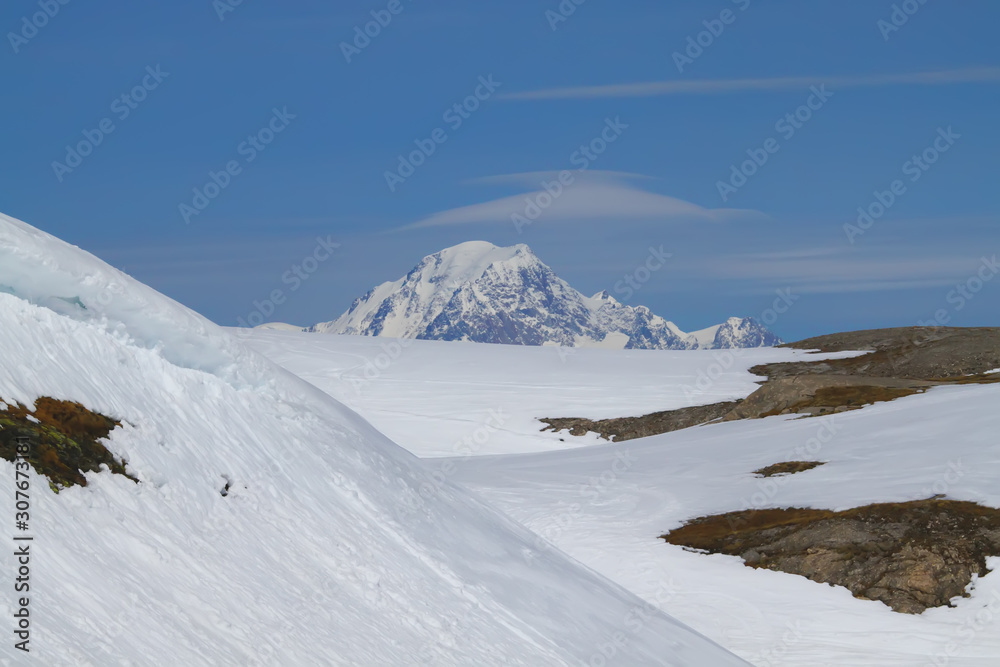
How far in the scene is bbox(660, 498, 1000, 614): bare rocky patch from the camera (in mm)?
20734

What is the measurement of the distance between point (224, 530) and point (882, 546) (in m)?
17.7

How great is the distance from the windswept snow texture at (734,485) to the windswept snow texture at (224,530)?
8.44m

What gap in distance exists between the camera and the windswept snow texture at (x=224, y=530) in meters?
7.25

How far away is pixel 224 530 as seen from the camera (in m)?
9.05

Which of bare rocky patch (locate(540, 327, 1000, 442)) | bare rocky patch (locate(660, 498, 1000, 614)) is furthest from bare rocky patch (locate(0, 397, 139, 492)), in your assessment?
A: bare rocky patch (locate(540, 327, 1000, 442))

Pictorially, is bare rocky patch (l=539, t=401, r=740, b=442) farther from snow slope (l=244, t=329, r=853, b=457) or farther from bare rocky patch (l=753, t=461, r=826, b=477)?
bare rocky patch (l=753, t=461, r=826, b=477)

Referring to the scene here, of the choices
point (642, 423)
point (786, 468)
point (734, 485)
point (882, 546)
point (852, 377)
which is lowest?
point (882, 546)

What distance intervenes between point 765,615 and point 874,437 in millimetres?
12030

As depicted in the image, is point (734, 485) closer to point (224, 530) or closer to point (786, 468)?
point (786, 468)

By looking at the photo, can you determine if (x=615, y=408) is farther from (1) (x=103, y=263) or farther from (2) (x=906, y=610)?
(1) (x=103, y=263)

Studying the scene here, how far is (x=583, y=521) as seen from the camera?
2739 centimetres

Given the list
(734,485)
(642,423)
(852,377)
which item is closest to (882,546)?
(734,485)

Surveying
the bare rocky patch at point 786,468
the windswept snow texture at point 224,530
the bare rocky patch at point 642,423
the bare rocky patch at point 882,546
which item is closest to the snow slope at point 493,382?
the bare rocky patch at point 642,423

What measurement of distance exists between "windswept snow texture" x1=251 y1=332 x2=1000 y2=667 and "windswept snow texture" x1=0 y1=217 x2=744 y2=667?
8.44 metres
